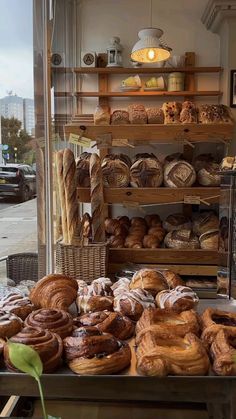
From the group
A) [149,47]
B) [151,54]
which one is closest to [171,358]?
[149,47]

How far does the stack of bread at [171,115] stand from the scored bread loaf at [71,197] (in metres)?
0.50

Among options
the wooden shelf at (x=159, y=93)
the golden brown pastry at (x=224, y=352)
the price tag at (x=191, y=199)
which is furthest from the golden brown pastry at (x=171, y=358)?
the wooden shelf at (x=159, y=93)

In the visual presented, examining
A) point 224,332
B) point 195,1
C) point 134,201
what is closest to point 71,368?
point 224,332

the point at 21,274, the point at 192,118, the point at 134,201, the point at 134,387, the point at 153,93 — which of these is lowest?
the point at 21,274

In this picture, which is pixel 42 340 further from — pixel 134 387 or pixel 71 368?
pixel 134 387

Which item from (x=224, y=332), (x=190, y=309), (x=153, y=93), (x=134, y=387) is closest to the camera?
(x=134, y=387)

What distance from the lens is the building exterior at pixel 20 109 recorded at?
198 centimetres

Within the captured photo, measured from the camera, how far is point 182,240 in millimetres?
2650

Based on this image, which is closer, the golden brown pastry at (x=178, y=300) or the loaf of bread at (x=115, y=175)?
the golden brown pastry at (x=178, y=300)

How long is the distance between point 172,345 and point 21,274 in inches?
67.6

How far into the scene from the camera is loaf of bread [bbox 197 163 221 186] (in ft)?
8.46

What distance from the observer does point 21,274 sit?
2.54m

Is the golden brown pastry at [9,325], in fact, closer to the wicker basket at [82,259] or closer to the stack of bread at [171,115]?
the wicker basket at [82,259]

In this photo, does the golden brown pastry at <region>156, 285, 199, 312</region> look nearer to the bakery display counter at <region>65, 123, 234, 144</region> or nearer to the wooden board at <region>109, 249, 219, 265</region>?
the wooden board at <region>109, 249, 219, 265</region>
